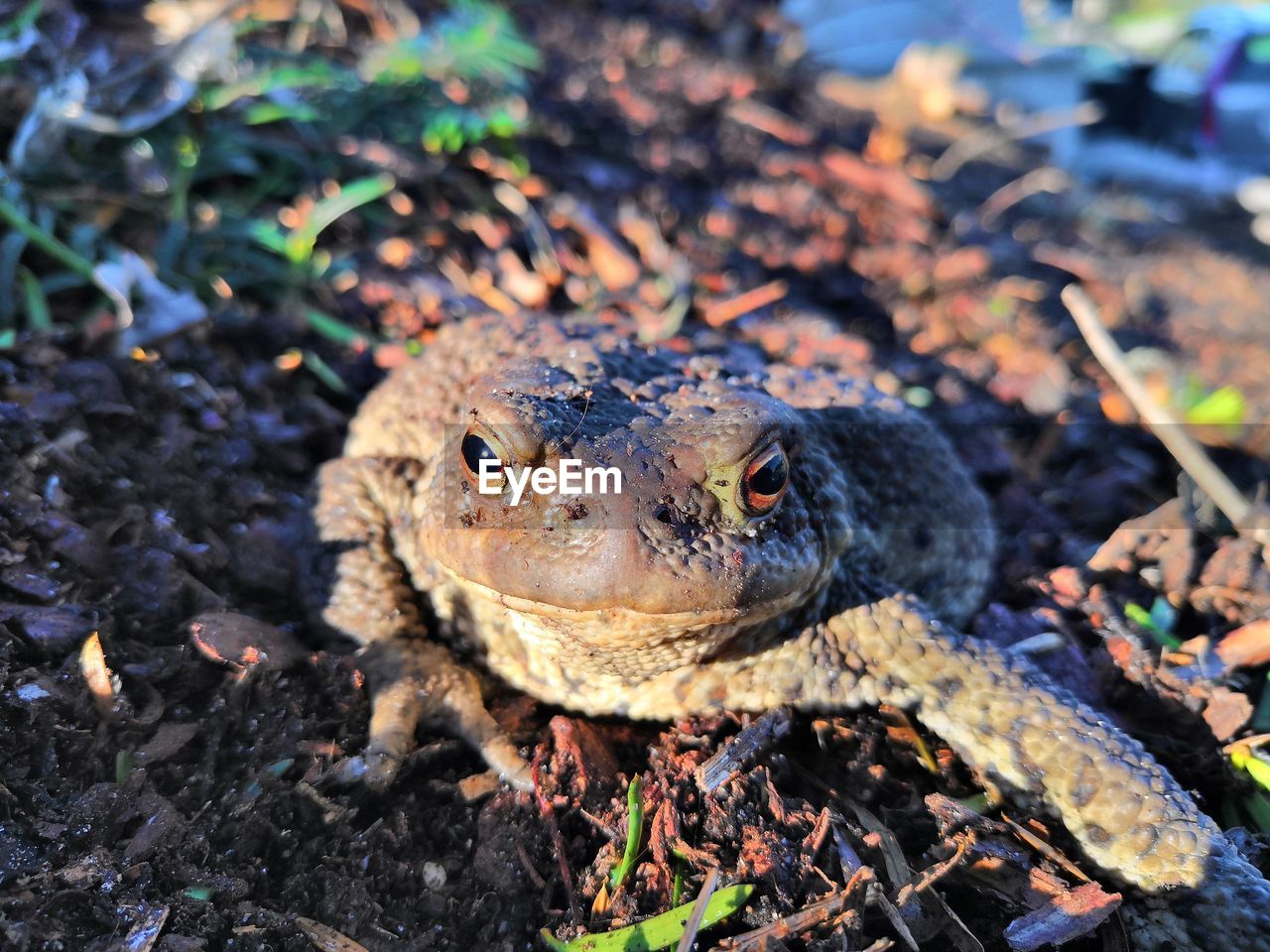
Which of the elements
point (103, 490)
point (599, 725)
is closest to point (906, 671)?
point (599, 725)

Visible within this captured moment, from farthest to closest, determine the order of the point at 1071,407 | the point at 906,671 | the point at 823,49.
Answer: the point at 823,49 → the point at 1071,407 → the point at 906,671

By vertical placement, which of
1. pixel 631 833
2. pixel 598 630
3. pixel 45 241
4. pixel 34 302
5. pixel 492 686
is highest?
pixel 45 241

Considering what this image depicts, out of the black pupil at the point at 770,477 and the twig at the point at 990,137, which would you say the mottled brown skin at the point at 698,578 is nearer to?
the black pupil at the point at 770,477

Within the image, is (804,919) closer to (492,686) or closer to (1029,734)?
(1029,734)

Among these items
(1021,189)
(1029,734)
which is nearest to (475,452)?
Result: (1029,734)

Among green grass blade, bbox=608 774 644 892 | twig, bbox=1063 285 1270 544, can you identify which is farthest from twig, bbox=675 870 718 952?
twig, bbox=1063 285 1270 544

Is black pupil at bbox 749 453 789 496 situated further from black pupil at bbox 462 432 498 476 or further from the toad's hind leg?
the toad's hind leg

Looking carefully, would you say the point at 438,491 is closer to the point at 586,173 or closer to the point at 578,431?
the point at 578,431
